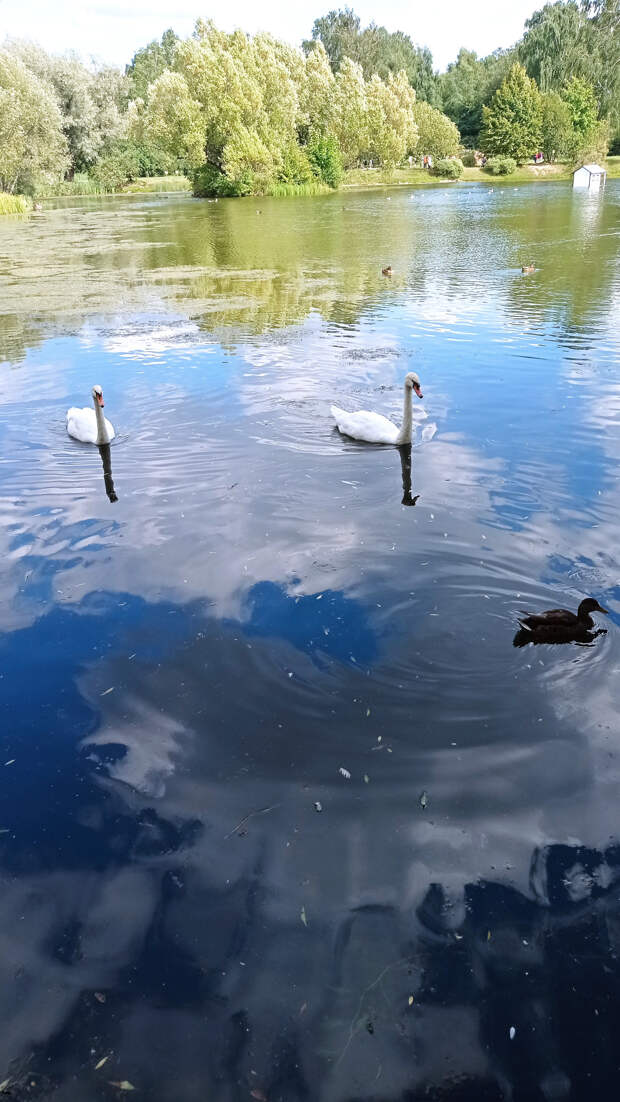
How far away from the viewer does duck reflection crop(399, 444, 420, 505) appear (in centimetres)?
849

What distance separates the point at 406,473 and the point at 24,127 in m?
60.2

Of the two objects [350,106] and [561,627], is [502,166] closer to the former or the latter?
[350,106]

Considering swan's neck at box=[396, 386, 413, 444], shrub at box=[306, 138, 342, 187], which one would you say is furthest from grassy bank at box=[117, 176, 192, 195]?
swan's neck at box=[396, 386, 413, 444]

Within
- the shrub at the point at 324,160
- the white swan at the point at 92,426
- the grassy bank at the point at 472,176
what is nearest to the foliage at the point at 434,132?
the grassy bank at the point at 472,176

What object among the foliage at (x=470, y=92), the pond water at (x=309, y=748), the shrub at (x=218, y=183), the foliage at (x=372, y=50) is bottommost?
the pond water at (x=309, y=748)

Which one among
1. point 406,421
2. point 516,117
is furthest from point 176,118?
point 406,421

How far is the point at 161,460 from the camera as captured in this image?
388 inches

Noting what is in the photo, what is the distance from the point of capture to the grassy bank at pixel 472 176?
78625mm

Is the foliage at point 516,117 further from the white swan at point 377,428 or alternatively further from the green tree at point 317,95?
the white swan at point 377,428

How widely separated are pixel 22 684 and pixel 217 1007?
3.21m

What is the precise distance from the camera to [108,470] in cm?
963

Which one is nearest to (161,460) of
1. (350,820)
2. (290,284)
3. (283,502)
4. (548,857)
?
(283,502)

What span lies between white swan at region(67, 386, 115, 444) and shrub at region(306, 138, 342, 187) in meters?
68.1

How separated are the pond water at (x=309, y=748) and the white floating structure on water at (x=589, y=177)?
185ft
